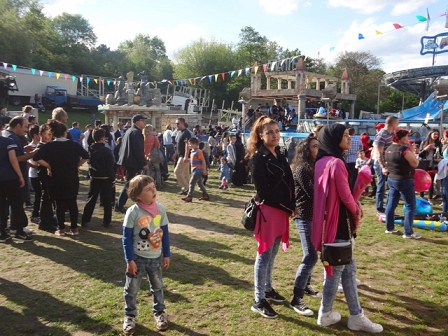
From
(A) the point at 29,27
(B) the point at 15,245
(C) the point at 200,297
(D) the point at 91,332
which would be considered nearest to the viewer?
(D) the point at 91,332

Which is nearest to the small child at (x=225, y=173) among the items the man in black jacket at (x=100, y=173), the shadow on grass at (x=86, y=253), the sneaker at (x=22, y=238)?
the man in black jacket at (x=100, y=173)

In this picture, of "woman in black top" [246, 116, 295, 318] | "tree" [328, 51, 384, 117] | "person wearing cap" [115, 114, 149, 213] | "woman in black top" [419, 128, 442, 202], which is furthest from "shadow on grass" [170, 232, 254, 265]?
"tree" [328, 51, 384, 117]

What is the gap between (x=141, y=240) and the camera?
325cm

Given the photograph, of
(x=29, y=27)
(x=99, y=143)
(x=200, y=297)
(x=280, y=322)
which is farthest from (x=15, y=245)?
(x=29, y=27)

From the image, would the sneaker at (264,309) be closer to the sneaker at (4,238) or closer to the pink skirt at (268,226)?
the pink skirt at (268,226)

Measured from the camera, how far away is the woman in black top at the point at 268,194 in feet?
11.3

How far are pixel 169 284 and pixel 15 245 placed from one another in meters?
2.78

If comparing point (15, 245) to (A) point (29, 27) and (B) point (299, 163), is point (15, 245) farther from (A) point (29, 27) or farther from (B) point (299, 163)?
(A) point (29, 27)

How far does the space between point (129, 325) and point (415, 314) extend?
8.72 feet

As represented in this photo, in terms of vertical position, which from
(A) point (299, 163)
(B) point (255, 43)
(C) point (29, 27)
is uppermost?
(B) point (255, 43)

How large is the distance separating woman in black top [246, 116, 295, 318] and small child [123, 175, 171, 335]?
881mm

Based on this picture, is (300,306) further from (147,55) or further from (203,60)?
(147,55)

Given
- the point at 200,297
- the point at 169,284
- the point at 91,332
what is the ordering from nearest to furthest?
the point at 91,332 → the point at 200,297 → the point at 169,284

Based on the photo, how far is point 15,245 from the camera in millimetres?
5609
